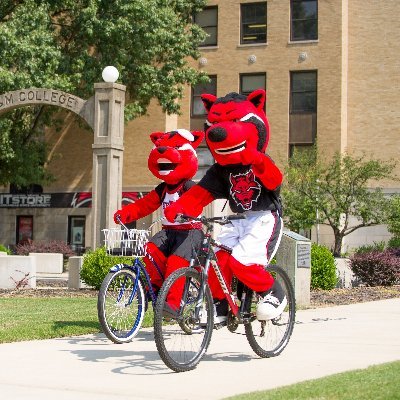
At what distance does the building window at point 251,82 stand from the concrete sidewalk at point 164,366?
29.9 meters

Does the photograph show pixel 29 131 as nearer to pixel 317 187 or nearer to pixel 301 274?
pixel 317 187

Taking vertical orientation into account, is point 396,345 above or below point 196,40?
below

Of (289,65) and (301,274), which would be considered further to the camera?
(289,65)

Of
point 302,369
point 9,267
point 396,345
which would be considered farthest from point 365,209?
point 302,369

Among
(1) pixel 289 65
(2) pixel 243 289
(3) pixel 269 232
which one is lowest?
(2) pixel 243 289

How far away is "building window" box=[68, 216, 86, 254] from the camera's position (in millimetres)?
42938

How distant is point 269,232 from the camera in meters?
8.14

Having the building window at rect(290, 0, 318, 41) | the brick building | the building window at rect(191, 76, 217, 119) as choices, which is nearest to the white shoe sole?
the brick building

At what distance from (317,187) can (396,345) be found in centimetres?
2375

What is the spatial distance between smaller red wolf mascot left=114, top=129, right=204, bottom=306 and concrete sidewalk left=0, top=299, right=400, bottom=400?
835mm

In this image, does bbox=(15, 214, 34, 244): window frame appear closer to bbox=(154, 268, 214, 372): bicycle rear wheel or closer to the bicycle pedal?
the bicycle pedal

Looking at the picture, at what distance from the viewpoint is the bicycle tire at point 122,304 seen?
8844mm

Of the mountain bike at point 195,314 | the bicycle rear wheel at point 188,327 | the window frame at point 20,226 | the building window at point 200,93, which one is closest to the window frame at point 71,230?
the window frame at point 20,226

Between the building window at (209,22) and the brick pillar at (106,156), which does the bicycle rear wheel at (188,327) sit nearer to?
the brick pillar at (106,156)
